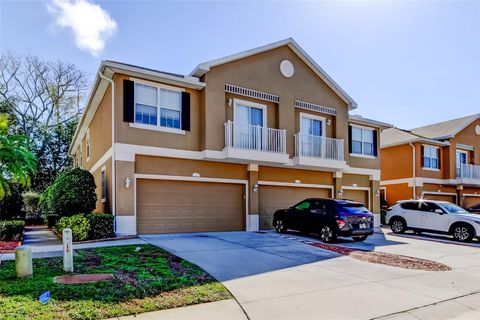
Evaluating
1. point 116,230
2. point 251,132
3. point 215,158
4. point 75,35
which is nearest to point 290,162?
point 251,132

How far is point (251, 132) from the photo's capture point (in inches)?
629

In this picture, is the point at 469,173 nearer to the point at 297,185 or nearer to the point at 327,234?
the point at 297,185

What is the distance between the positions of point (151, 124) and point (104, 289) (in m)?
8.64

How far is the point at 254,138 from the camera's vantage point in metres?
16.0

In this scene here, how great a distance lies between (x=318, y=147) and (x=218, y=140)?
544 cm

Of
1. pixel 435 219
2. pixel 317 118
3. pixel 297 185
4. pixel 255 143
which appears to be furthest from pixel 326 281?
pixel 317 118

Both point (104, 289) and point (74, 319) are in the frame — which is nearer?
point (74, 319)

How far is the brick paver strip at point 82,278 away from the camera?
6874 millimetres

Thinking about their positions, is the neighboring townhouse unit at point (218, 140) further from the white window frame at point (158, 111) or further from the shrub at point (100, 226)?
the shrub at point (100, 226)

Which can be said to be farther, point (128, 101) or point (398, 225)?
point (398, 225)

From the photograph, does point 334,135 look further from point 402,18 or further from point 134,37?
point 134,37

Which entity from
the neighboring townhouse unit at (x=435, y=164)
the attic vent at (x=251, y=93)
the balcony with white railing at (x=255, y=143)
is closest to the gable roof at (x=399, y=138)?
the neighboring townhouse unit at (x=435, y=164)

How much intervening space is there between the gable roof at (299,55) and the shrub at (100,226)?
6.80 metres


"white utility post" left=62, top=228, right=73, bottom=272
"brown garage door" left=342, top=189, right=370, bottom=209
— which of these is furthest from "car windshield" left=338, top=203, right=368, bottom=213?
"white utility post" left=62, top=228, right=73, bottom=272
